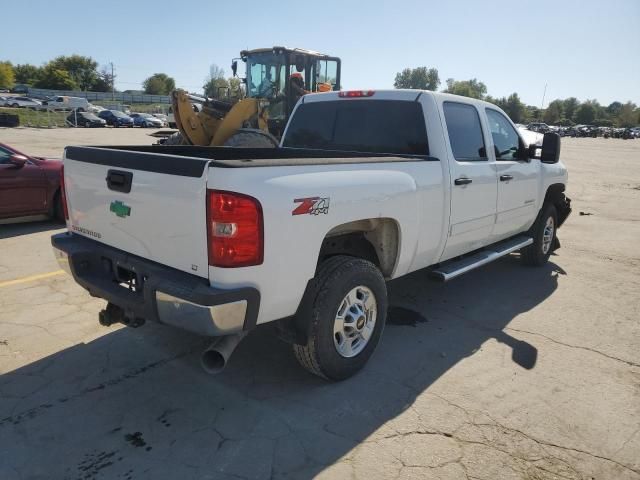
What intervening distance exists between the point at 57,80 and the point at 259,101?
110m

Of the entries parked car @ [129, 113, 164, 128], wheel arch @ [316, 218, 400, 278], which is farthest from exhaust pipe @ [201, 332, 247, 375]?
parked car @ [129, 113, 164, 128]

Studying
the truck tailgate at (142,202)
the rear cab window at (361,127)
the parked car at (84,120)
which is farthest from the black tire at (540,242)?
the parked car at (84,120)

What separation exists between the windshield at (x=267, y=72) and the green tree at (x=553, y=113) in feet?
423

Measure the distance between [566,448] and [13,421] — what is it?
3305 mm

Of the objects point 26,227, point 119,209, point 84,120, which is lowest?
point 26,227

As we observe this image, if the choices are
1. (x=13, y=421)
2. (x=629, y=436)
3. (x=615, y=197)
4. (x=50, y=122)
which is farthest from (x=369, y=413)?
(x=50, y=122)

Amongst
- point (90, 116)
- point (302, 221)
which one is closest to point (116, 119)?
point (90, 116)

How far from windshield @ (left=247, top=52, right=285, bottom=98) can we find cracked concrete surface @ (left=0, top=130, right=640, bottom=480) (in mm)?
7711

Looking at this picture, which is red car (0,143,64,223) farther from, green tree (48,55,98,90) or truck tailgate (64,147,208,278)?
green tree (48,55,98,90)

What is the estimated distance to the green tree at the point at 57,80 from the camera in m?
101

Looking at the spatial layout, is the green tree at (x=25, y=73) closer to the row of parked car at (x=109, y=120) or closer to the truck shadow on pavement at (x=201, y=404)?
the row of parked car at (x=109, y=120)

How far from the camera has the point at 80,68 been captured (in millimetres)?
110625

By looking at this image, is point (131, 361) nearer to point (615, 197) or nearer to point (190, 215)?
point (190, 215)

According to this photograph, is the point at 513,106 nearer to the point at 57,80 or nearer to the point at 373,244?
the point at 57,80
